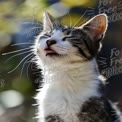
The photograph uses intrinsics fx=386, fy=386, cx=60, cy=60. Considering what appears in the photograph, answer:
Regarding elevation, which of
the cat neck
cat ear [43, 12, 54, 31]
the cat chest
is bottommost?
the cat chest

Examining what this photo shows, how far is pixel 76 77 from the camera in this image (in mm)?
1261

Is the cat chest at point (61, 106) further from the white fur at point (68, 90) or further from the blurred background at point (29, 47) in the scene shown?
the blurred background at point (29, 47)

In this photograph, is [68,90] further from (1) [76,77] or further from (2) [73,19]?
(2) [73,19]

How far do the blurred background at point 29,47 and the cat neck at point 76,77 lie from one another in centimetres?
13

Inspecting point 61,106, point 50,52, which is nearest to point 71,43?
point 50,52

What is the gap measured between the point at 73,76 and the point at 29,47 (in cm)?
23

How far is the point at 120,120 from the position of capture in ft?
4.13

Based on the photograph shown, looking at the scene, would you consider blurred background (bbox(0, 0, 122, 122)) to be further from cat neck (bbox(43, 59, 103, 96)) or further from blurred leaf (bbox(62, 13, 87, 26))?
cat neck (bbox(43, 59, 103, 96))

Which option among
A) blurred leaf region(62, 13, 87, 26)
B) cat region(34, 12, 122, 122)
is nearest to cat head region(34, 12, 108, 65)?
cat region(34, 12, 122, 122)

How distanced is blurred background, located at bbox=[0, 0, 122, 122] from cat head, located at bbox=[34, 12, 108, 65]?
0.29 feet

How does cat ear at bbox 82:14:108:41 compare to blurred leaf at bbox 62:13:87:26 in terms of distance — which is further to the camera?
blurred leaf at bbox 62:13:87:26

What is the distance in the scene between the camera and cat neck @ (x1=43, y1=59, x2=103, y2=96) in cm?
124

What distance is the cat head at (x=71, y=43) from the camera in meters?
1.21

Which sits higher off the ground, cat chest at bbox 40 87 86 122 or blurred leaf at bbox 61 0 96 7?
blurred leaf at bbox 61 0 96 7
